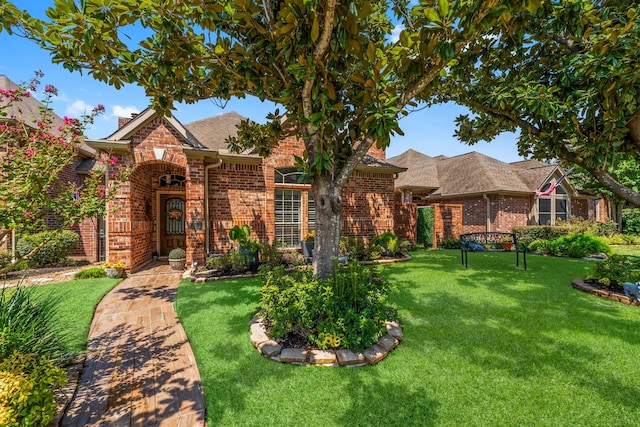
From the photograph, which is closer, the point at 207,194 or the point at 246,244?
the point at 246,244

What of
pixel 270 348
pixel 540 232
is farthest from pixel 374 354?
pixel 540 232

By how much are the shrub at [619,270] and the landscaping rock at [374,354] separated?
610cm

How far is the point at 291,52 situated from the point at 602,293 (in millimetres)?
7693

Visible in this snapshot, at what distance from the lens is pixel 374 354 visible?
3404 mm

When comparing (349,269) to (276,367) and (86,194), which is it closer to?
(276,367)

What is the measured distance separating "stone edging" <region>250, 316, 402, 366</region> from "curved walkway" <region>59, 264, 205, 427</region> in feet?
2.86

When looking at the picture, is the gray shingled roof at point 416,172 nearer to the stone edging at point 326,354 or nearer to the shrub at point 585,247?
the shrub at point 585,247

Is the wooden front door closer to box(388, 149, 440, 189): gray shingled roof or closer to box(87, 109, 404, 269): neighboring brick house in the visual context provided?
box(87, 109, 404, 269): neighboring brick house

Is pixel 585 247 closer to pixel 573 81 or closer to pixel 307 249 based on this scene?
pixel 573 81

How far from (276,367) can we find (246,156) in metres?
7.33

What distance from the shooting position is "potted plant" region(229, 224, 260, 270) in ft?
26.6

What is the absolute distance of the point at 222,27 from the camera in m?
3.99

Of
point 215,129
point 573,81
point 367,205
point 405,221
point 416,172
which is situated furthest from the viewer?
point 416,172

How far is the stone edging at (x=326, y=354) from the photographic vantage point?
10.9ft
